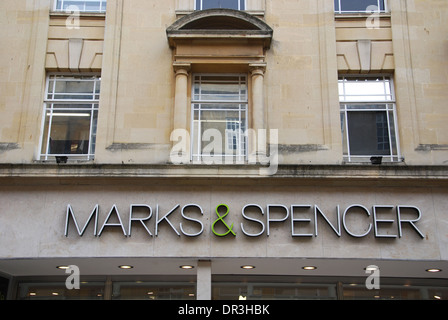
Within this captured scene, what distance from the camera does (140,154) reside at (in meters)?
12.1

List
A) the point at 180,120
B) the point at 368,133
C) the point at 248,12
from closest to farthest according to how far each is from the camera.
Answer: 1. the point at 180,120
2. the point at 368,133
3. the point at 248,12

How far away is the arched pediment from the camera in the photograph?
1257 cm

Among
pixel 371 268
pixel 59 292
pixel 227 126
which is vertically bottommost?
pixel 59 292

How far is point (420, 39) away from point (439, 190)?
12.9ft

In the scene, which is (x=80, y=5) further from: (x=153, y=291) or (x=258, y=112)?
(x=153, y=291)

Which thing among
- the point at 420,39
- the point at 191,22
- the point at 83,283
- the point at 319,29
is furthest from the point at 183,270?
the point at 420,39

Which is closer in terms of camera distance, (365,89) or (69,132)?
(69,132)

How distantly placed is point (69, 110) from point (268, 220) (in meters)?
5.67

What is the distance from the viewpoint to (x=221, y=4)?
44.5 ft

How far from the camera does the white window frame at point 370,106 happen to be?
12.6 meters

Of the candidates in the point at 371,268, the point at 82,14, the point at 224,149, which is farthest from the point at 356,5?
the point at 82,14

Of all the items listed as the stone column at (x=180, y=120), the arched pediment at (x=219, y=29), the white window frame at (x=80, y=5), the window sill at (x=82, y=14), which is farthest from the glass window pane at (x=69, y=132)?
the arched pediment at (x=219, y=29)
